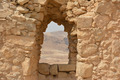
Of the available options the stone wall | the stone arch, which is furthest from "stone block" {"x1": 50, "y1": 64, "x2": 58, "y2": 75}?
the stone arch

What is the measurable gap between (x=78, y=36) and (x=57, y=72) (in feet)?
9.08

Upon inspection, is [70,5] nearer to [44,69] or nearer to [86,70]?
[86,70]

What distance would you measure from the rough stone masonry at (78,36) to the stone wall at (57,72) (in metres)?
1.47

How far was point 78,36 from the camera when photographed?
10.4 ft

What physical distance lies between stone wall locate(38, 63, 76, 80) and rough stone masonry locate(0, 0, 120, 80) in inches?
57.9

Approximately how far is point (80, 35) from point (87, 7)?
0.87 metres

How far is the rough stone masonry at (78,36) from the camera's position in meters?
3.01

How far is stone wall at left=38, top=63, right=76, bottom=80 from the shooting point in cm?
555

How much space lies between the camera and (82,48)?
3.10 m

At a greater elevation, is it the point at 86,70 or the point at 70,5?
the point at 70,5

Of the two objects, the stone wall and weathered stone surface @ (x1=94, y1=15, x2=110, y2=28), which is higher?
weathered stone surface @ (x1=94, y1=15, x2=110, y2=28)

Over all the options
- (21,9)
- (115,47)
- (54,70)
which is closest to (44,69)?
(54,70)

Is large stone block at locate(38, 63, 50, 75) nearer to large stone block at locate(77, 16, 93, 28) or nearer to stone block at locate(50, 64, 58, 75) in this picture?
stone block at locate(50, 64, 58, 75)

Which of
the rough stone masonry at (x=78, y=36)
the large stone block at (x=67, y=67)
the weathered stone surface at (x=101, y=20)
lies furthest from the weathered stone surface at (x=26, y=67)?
the large stone block at (x=67, y=67)
